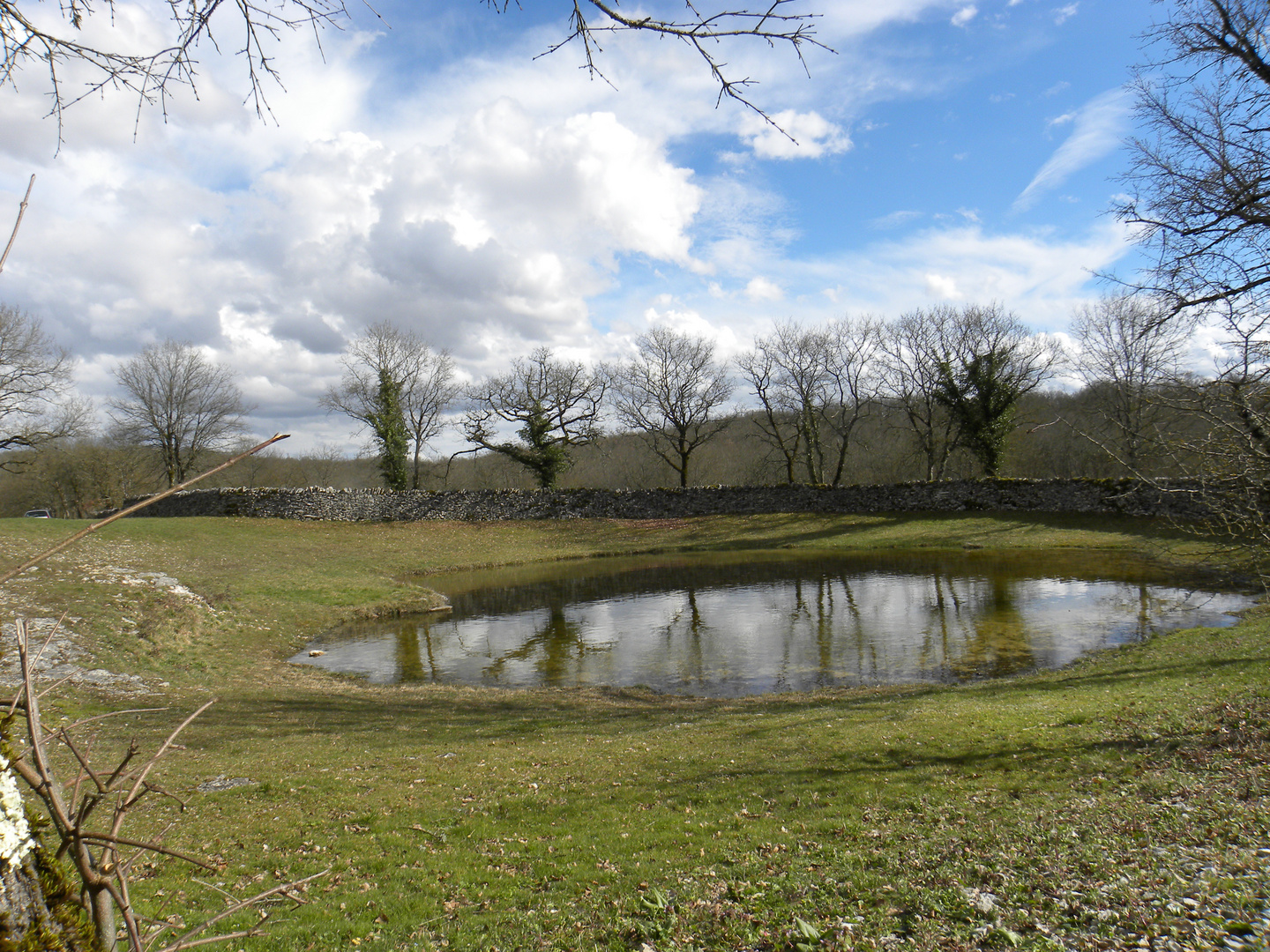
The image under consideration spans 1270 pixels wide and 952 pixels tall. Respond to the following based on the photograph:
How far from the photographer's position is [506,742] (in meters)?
9.36

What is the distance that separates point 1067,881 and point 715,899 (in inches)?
86.5

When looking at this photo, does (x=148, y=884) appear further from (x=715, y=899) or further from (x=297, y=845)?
(x=715, y=899)

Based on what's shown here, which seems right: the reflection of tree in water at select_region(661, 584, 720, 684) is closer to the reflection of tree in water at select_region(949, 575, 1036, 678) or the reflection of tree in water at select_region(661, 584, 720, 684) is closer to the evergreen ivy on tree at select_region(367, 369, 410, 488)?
the reflection of tree in water at select_region(949, 575, 1036, 678)

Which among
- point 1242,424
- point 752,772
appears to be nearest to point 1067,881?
point 752,772

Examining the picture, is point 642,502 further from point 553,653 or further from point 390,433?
point 553,653

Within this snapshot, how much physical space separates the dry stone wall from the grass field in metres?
23.0

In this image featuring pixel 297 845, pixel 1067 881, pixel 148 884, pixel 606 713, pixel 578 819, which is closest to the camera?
pixel 1067 881

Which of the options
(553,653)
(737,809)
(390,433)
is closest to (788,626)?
(553,653)

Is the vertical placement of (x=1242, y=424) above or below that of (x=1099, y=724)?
above

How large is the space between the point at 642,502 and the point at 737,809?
35.6 meters

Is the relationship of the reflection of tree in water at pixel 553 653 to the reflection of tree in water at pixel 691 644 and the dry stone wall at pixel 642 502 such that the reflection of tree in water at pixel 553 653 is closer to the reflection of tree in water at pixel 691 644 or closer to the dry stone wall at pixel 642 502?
the reflection of tree in water at pixel 691 644

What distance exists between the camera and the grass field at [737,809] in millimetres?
4027

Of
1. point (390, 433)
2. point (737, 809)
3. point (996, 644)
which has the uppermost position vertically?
point (390, 433)

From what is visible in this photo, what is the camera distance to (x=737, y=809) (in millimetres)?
6176
